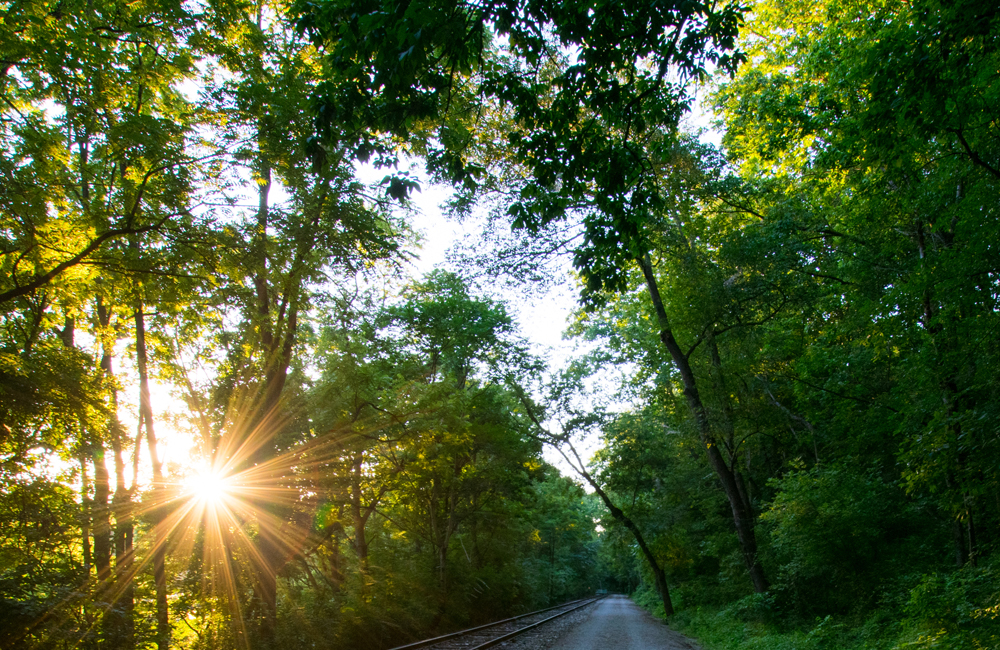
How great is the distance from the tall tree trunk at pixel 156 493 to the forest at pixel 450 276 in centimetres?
6

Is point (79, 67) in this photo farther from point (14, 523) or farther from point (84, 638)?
point (84, 638)

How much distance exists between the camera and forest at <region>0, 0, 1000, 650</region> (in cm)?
490

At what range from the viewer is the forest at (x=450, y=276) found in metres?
4.90

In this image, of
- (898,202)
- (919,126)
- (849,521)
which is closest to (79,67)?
(919,126)

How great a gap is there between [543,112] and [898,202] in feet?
25.7

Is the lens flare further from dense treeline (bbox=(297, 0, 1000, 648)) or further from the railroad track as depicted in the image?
dense treeline (bbox=(297, 0, 1000, 648))

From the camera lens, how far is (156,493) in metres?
9.36

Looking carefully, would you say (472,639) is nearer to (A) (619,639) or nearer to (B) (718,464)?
(A) (619,639)

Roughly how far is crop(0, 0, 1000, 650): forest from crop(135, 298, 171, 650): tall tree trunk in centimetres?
6

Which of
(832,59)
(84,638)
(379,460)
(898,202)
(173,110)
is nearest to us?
(84,638)

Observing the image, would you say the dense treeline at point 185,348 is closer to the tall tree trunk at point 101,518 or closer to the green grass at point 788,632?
the tall tree trunk at point 101,518

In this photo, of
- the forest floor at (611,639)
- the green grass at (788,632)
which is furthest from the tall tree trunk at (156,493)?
the green grass at (788,632)

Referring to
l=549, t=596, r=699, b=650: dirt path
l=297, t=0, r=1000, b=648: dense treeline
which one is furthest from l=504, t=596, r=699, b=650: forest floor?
l=297, t=0, r=1000, b=648: dense treeline

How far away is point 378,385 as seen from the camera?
12.7 metres
